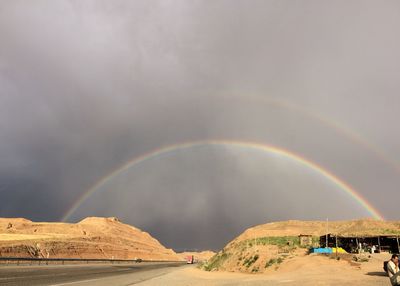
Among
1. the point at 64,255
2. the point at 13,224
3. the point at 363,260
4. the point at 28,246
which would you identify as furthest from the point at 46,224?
the point at 363,260

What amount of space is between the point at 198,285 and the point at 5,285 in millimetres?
13290

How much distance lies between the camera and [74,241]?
12400 cm

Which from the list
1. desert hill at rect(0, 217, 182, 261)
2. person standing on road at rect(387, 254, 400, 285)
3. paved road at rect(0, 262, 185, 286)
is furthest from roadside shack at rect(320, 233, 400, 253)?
desert hill at rect(0, 217, 182, 261)

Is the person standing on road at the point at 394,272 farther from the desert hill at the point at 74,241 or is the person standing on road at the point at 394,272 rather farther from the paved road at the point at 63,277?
the desert hill at the point at 74,241

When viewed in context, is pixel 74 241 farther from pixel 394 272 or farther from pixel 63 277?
pixel 394 272

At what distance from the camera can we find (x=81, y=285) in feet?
81.5

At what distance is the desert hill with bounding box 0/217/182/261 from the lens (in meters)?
101

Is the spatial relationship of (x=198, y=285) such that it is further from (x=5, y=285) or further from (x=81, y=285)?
(x=5, y=285)

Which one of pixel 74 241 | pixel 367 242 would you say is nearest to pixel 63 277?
pixel 367 242

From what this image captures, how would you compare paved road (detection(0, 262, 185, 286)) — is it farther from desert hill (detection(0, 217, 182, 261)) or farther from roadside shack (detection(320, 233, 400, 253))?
desert hill (detection(0, 217, 182, 261))

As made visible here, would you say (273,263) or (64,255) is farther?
(64,255)

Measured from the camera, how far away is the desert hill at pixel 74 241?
101 metres

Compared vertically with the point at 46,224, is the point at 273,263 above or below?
below

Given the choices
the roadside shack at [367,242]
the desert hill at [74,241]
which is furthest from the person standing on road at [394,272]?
the desert hill at [74,241]
